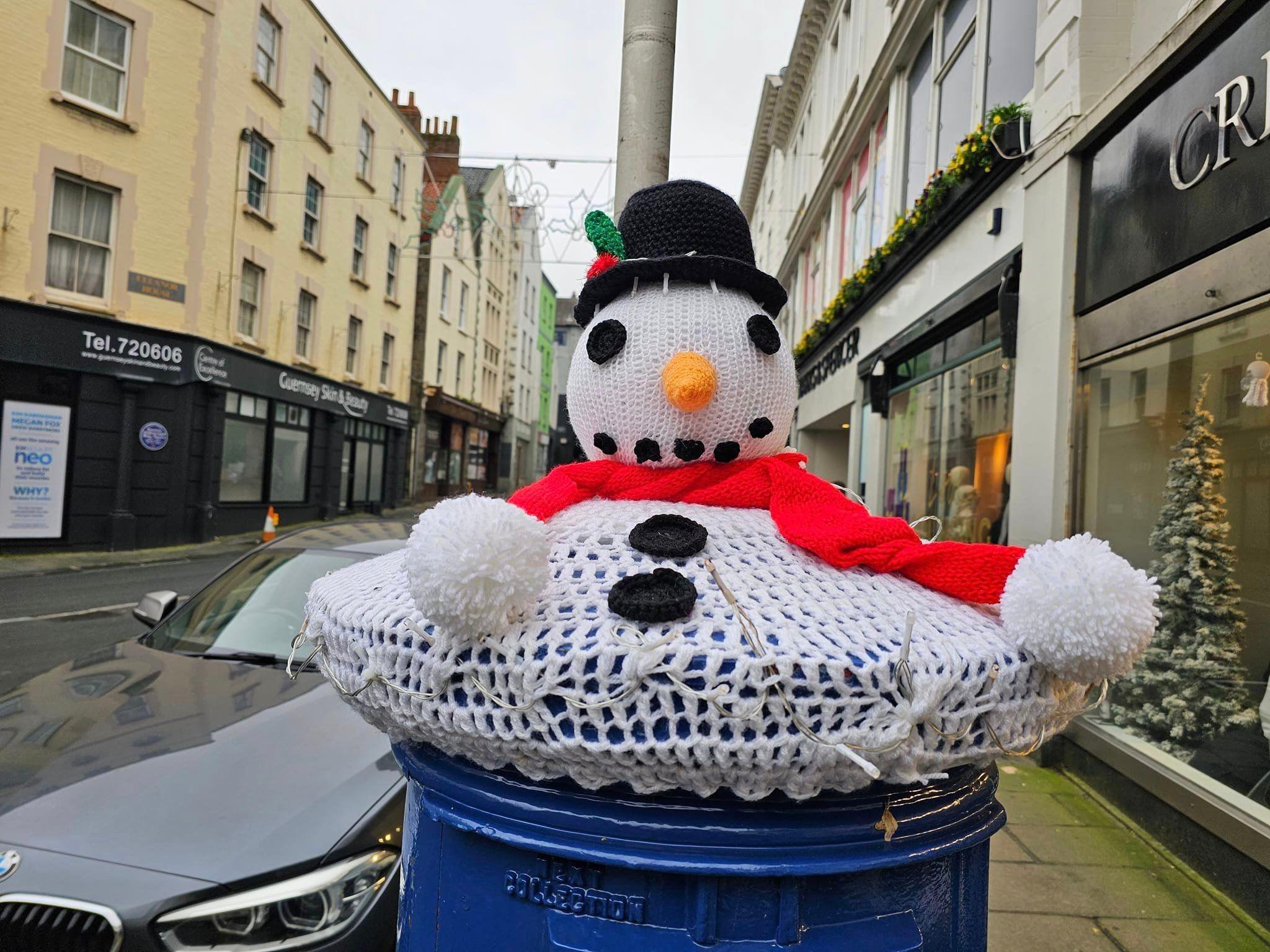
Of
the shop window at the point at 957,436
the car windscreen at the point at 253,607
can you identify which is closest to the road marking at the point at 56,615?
the car windscreen at the point at 253,607

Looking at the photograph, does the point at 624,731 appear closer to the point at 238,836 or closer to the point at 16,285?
the point at 238,836

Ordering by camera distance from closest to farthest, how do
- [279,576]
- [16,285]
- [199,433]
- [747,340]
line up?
[747,340] → [279,576] → [16,285] → [199,433]

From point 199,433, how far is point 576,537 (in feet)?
48.3

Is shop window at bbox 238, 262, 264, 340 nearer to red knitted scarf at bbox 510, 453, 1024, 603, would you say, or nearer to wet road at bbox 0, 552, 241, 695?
wet road at bbox 0, 552, 241, 695

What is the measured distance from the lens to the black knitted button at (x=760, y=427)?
1.29m

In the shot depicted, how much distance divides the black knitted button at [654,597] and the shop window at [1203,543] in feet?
11.5

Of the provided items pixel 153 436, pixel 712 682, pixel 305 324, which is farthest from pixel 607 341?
pixel 305 324

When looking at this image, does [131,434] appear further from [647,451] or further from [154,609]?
[647,451]

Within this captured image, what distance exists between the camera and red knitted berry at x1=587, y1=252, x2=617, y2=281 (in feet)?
4.50

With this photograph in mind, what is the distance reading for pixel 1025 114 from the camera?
558 cm

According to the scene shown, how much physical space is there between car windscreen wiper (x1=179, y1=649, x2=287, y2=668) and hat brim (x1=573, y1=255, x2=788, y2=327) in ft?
7.65

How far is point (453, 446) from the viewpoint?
28734mm

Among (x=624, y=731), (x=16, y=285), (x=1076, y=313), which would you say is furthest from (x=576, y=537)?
(x=16, y=285)

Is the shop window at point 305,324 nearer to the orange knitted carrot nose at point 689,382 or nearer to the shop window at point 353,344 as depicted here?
the shop window at point 353,344
